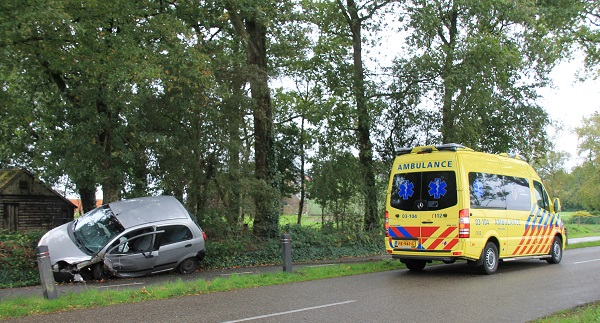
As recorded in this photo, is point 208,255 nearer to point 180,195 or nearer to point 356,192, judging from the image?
point 180,195

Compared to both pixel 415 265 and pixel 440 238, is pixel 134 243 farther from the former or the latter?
pixel 440 238

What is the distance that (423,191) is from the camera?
1155cm

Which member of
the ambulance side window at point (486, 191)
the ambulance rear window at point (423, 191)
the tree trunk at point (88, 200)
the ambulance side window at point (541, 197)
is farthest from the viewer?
the tree trunk at point (88, 200)

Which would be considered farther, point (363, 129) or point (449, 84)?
point (363, 129)

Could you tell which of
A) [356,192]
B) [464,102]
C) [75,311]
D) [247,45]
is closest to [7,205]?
[247,45]

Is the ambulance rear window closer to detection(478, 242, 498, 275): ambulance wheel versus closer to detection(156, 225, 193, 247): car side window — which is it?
detection(478, 242, 498, 275): ambulance wheel

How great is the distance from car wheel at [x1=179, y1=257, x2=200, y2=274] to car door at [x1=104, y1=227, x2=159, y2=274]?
3.28 feet

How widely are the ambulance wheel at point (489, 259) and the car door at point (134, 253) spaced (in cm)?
824

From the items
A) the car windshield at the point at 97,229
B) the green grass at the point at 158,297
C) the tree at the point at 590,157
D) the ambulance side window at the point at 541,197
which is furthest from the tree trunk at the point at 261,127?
the tree at the point at 590,157

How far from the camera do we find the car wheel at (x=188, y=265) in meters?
14.1

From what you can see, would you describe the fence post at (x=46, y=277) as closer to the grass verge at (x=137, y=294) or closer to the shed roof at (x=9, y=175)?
the grass verge at (x=137, y=294)

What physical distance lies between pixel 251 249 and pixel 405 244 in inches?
265

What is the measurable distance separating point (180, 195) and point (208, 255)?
7.05 ft

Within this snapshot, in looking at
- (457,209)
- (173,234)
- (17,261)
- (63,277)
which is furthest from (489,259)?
(17,261)
